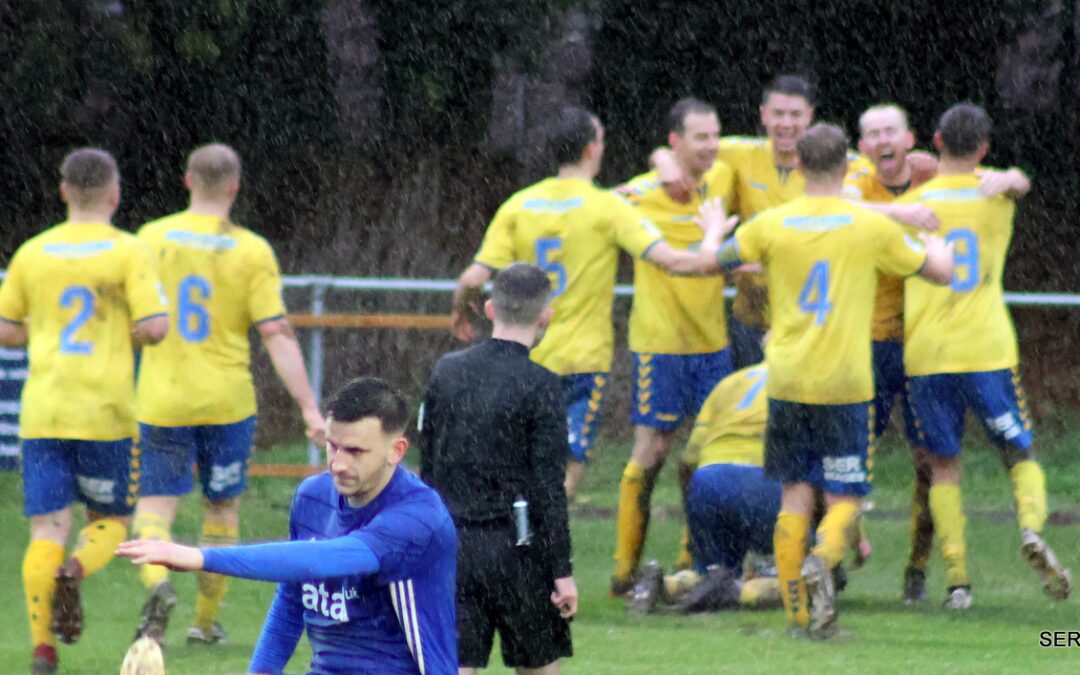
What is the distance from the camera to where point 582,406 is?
9.54m

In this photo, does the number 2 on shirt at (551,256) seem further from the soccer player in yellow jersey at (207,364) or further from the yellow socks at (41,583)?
the yellow socks at (41,583)

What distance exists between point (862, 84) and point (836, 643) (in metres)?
9.56

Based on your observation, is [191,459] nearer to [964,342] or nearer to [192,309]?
[192,309]

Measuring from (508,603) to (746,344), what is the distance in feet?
16.1

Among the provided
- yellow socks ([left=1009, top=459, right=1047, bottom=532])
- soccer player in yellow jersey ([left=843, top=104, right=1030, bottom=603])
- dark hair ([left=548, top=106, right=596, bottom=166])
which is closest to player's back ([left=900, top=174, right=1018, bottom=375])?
soccer player in yellow jersey ([left=843, top=104, right=1030, bottom=603])

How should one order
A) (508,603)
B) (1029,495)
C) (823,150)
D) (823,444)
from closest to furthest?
(508,603)
(823,150)
(823,444)
(1029,495)

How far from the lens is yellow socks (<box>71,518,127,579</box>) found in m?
7.92

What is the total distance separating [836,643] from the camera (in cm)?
827

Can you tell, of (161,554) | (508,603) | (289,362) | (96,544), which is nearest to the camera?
(161,554)

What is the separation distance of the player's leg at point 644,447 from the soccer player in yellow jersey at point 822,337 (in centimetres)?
138

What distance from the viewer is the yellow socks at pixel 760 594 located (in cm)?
935

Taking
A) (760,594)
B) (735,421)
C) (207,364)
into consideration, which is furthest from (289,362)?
(760,594)

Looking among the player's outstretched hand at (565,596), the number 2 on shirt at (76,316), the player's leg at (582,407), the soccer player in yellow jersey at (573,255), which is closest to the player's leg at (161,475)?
the number 2 on shirt at (76,316)

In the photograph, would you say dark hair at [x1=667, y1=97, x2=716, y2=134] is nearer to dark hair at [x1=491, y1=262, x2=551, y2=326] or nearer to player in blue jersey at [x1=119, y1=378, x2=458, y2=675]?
dark hair at [x1=491, y1=262, x2=551, y2=326]
